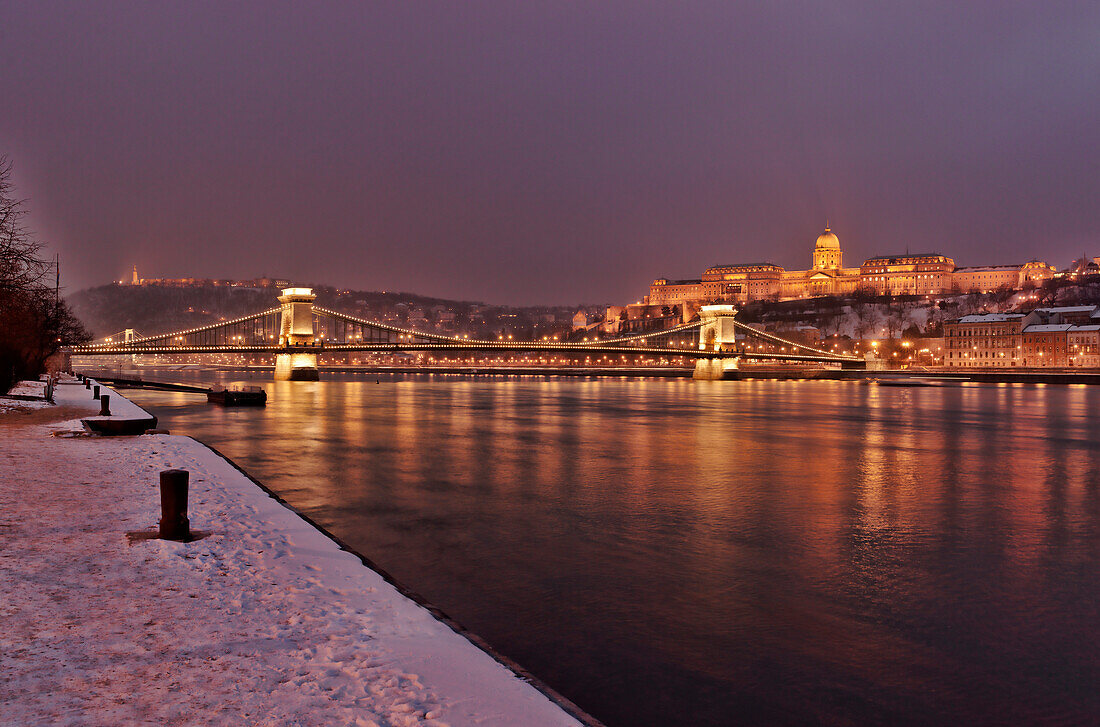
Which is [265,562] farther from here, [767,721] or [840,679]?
[840,679]

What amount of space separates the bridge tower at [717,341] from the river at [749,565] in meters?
70.6

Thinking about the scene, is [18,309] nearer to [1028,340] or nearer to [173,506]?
[173,506]

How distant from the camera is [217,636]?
446 centimetres

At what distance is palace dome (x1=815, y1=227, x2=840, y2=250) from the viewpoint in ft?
609

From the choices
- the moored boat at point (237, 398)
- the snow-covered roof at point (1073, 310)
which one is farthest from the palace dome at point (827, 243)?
the moored boat at point (237, 398)

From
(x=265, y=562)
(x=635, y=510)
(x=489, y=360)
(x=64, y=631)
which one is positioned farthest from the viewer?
(x=489, y=360)

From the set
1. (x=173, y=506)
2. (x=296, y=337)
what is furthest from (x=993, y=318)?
(x=173, y=506)

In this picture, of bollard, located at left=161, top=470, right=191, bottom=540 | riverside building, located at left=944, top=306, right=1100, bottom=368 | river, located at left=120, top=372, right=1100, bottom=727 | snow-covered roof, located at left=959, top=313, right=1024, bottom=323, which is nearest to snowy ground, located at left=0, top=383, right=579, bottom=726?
bollard, located at left=161, top=470, right=191, bottom=540

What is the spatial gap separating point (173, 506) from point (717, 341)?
90.2 meters

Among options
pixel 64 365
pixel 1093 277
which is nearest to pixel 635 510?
pixel 64 365

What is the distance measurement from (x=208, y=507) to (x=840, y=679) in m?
6.68

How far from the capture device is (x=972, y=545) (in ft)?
29.6

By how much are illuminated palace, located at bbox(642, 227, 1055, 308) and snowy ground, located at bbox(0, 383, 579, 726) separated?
17000 centimetres

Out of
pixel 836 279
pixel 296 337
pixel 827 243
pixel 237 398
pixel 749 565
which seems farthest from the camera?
pixel 827 243
